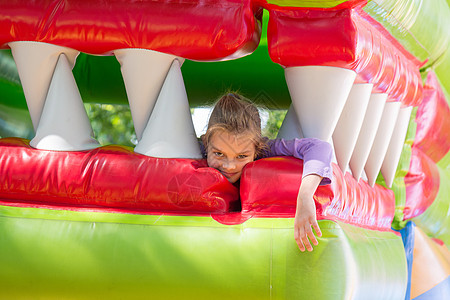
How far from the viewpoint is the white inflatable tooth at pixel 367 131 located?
1602 millimetres

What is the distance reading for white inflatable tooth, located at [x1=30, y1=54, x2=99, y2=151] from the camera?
4.44ft

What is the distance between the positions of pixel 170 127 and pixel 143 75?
121mm

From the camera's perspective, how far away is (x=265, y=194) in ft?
3.98

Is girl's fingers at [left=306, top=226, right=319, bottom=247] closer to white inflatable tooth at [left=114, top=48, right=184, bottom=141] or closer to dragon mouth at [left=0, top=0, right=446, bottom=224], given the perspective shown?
dragon mouth at [left=0, top=0, right=446, bottom=224]

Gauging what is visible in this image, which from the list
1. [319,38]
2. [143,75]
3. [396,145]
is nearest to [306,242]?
[319,38]

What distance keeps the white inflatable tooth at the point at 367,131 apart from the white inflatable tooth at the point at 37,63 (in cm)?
72

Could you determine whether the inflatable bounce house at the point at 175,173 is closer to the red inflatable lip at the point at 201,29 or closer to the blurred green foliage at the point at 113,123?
the red inflatable lip at the point at 201,29

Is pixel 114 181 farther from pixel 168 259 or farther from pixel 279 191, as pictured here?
pixel 279 191

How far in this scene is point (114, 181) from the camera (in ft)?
4.17

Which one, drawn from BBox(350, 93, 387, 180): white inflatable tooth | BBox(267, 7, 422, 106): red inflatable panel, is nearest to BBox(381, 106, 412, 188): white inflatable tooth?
BBox(350, 93, 387, 180): white inflatable tooth

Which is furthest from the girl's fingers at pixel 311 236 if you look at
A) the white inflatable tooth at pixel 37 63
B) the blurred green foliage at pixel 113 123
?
the blurred green foliage at pixel 113 123

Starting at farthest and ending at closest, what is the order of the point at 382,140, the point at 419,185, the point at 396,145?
1. the point at 419,185
2. the point at 396,145
3. the point at 382,140

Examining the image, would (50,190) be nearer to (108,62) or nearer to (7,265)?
(7,265)

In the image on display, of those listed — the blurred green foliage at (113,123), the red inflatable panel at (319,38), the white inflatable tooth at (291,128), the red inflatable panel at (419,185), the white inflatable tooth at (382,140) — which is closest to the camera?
the red inflatable panel at (319,38)
